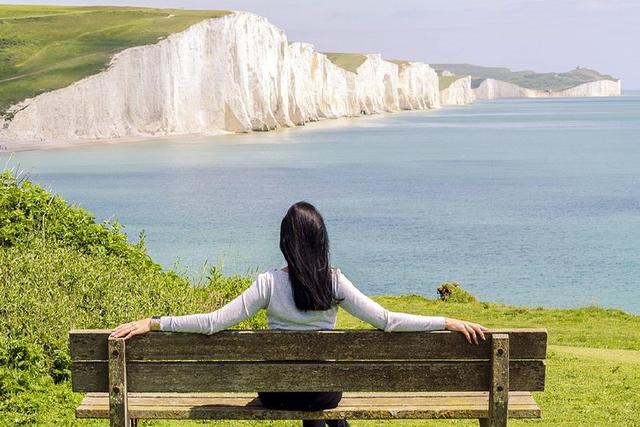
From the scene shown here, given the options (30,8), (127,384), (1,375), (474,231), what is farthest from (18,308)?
(30,8)

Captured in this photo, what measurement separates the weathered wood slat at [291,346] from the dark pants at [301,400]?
299 millimetres

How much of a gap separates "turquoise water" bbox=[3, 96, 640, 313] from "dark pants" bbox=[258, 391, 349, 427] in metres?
21.6

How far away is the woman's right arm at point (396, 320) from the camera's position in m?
5.75

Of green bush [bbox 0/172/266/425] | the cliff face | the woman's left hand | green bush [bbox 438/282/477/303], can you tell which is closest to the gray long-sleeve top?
the woman's left hand

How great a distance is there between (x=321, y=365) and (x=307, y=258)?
24.0 inches

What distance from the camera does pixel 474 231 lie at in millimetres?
51438

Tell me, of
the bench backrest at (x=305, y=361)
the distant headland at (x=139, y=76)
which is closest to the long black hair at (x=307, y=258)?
the bench backrest at (x=305, y=361)

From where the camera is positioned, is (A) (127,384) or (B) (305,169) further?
(B) (305,169)

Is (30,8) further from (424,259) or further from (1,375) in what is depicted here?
(1,375)

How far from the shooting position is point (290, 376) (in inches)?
231

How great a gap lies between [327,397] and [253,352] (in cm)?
54

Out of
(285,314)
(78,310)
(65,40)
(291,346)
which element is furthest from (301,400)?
(65,40)

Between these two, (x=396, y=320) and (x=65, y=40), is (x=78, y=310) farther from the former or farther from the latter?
Result: (x=65, y=40)

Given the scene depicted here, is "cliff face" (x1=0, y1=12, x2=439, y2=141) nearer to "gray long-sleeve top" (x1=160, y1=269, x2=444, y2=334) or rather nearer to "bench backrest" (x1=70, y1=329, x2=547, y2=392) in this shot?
"bench backrest" (x1=70, y1=329, x2=547, y2=392)
